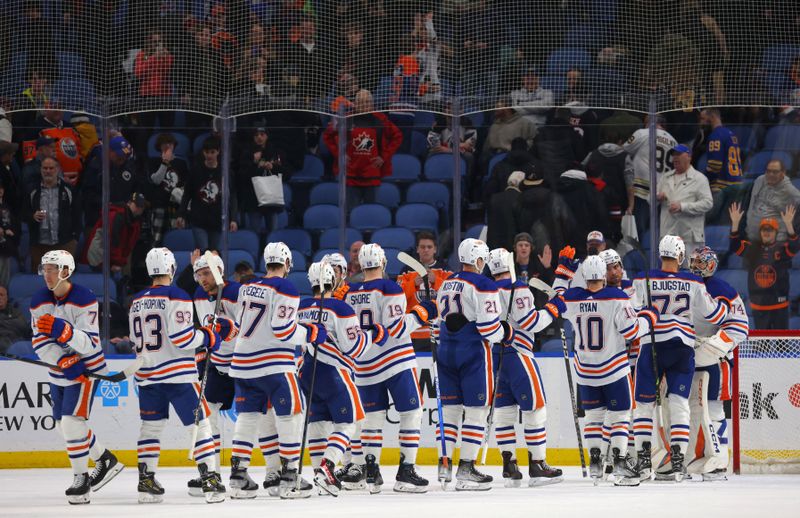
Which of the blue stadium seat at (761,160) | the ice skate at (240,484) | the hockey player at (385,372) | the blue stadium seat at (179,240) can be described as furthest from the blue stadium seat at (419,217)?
the ice skate at (240,484)

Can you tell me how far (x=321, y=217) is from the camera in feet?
35.7

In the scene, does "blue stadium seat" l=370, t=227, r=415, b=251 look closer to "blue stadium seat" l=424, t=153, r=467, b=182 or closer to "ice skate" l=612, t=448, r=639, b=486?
"blue stadium seat" l=424, t=153, r=467, b=182

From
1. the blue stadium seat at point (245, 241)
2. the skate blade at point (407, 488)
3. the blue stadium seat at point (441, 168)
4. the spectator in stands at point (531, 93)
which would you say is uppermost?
the spectator in stands at point (531, 93)

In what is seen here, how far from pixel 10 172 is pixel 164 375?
424cm

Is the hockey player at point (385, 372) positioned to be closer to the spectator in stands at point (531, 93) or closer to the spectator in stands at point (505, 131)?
the spectator in stands at point (505, 131)

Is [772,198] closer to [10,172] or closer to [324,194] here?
[324,194]

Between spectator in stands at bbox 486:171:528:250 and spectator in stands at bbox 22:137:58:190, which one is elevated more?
spectator in stands at bbox 22:137:58:190

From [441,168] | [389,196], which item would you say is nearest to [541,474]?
[441,168]

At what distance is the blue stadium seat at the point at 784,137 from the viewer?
1075cm

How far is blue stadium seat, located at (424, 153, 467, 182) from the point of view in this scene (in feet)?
35.2

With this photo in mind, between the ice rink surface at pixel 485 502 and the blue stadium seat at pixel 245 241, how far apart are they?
8.21 ft

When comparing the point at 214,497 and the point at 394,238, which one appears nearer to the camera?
the point at 214,497

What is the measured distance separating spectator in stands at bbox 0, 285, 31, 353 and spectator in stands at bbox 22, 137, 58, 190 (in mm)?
1006

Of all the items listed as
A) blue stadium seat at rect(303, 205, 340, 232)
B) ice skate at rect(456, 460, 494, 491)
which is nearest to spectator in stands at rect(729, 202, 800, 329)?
blue stadium seat at rect(303, 205, 340, 232)
